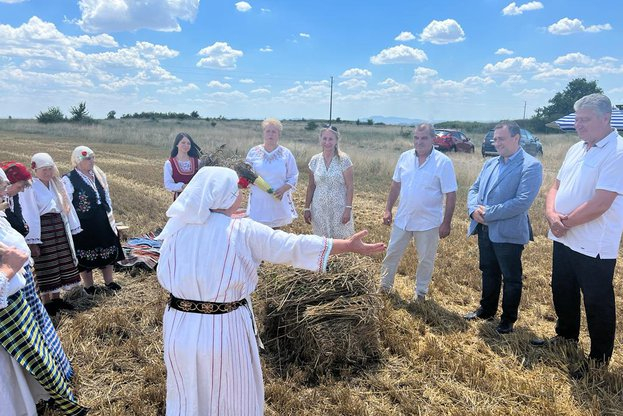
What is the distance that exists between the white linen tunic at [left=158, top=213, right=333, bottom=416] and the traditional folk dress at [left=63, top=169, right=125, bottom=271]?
3.15 meters

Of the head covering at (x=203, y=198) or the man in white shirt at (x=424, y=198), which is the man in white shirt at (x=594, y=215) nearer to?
the man in white shirt at (x=424, y=198)

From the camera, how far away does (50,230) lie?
450 centimetres

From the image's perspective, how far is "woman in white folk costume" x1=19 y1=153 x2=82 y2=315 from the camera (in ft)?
14.0

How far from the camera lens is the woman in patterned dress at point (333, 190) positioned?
16.7 feet

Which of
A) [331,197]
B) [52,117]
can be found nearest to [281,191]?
[331,197]

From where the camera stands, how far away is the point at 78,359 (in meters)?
3.63

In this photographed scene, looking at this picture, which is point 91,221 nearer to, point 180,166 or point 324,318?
point 180,166

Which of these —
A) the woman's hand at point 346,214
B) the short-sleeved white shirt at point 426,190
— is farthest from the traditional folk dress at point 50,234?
the short-sleeved white shirt at point 426,190

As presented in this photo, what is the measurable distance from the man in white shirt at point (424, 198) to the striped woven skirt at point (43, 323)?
295 cm

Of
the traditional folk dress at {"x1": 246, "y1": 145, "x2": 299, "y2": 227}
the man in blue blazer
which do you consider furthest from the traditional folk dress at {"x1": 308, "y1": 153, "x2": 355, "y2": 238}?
the man in blue blazer

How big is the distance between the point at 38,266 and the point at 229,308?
3.23 m

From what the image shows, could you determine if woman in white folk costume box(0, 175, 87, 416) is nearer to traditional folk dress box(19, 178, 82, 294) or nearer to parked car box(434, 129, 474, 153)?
traditional folk dress box(19, 178, 82, 294)

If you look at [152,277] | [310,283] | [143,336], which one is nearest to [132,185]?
[152,277]

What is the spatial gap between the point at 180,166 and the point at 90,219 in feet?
4.50
